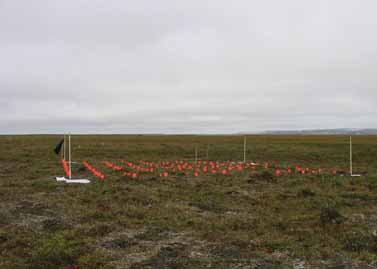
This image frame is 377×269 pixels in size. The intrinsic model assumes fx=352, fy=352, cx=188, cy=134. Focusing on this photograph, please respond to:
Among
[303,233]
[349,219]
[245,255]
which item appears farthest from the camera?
[349,219]

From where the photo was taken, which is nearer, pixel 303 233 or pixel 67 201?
pixel 303 233

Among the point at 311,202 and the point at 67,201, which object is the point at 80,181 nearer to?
the point at 67,201

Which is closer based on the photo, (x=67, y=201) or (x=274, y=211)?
(x=274, y=211)

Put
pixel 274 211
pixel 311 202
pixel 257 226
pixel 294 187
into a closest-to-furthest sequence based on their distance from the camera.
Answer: pixel 257 226 < pixel 274 211 < pixel 311 202 < pixel 294 187

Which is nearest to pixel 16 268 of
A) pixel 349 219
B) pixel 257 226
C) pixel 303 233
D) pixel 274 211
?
pixel 257 226

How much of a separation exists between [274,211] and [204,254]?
4.15 metres

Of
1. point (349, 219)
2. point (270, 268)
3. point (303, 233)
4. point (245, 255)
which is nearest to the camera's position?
point (270, 268)

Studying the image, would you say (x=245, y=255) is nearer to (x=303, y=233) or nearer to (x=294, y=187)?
(x=303, y=233)

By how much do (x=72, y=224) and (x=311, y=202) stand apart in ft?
23.8

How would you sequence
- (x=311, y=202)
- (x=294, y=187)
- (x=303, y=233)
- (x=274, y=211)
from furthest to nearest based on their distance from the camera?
1. (x=294, y=187)
2. (x=311, y=202)
3. (x=274, y=211)
4. (x=303, y=233)

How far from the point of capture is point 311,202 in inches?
442

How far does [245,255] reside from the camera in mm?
6590

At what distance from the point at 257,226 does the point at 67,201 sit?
625 cm

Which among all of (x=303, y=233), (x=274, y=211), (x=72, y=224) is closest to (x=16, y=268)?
(x=72, y=224)
